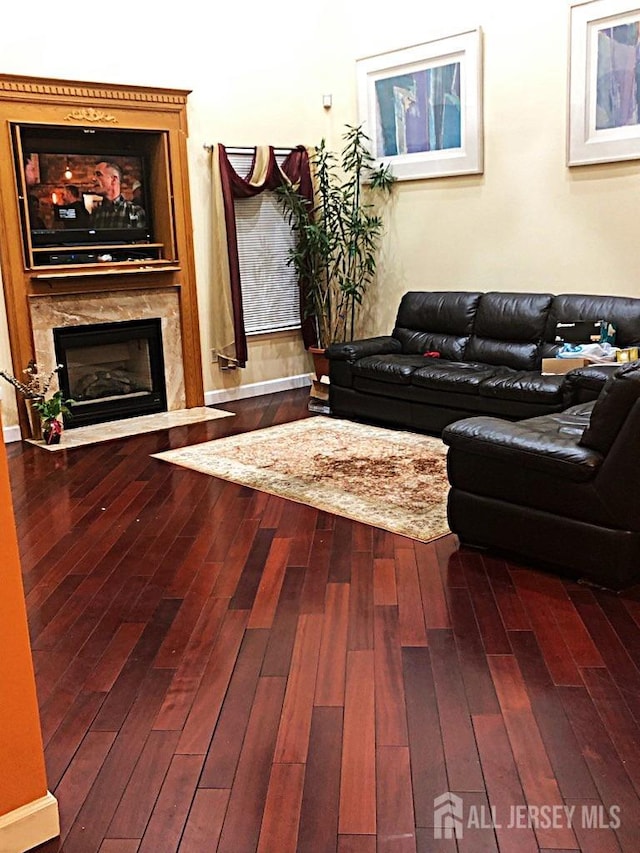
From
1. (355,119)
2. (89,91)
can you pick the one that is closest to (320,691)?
(89,91)

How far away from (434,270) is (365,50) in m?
2.00

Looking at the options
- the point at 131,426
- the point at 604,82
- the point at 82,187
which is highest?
the point at 604,82

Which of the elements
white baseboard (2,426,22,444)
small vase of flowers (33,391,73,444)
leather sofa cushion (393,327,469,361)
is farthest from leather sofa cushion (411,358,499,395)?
white baseboard (2,426,22,444)

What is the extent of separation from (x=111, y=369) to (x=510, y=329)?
10.5ft

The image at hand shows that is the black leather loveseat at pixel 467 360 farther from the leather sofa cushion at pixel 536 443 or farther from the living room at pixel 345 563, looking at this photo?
the leather sofa cushion at pixel 536 443

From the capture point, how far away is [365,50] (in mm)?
7367

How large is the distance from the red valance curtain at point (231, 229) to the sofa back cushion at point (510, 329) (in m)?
2.04

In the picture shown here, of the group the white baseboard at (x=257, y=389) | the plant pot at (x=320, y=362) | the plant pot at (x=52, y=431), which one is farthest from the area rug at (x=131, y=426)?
the plant pot at (x=320, y=362)

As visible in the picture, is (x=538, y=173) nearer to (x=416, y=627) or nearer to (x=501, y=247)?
(x=501, y=247)

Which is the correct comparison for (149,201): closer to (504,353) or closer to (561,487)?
(504,353)

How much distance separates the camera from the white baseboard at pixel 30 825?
2074 millimetres

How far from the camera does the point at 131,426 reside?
6641 mm

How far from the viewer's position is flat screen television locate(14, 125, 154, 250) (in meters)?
6.26

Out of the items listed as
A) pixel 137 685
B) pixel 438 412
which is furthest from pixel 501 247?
pixel 137 685
